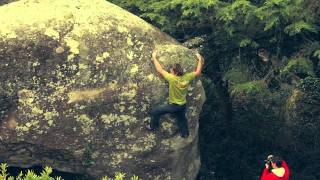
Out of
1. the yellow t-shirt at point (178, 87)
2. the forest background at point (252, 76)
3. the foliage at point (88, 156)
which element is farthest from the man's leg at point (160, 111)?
the forest background at point (252, 76)

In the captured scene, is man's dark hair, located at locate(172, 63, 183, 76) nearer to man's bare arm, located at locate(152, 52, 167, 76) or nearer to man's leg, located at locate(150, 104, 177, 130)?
man's bare arm, located at locate(152, 52, 167, 76)

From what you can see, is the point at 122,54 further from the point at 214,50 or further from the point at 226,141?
the point at 226,141

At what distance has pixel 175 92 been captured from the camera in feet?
39.4

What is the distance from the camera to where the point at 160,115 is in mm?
12242

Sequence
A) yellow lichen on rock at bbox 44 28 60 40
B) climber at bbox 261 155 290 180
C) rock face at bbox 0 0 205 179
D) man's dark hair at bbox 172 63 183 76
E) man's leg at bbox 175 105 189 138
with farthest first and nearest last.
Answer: man's leg at bbox 175 105 189 138 → man's dark hair at bbox 172 63 183 76 → yellow lichen on rock at bbox 44 28 60 40 → rock face at bbox 0 0 205 179 → climber at bbox 261 155 290 180

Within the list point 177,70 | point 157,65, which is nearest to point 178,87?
point 177,70

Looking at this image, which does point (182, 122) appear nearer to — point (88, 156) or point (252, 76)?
point (88, 156)

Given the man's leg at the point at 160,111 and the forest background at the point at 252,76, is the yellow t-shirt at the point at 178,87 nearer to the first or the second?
the man's leg at the point at 160,111

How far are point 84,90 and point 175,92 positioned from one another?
2.35m

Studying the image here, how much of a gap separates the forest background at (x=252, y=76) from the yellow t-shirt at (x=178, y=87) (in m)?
1.88

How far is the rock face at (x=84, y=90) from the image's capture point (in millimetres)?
11516

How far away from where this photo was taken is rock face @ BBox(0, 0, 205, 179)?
1152cm

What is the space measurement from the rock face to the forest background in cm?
148

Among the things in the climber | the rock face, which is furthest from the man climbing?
the climber
